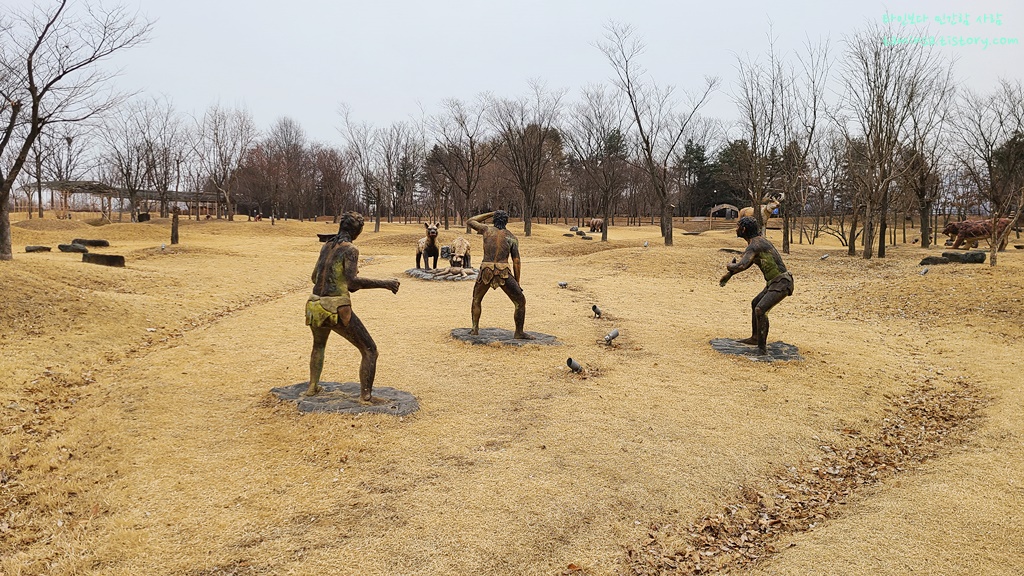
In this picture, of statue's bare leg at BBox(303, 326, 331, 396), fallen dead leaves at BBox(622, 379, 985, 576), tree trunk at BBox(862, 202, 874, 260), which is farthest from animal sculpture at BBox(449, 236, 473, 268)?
tree trunk at BBox(862, 202, 874, 260)

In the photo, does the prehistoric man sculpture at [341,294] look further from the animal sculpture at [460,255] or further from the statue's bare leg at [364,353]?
the animal sculpture at [460,255]

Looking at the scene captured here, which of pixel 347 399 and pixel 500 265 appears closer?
pixel 347 399

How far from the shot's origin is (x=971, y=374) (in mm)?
8148

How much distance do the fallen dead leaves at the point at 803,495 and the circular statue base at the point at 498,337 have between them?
184 inches

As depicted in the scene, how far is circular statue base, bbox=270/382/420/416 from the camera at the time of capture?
591 cm

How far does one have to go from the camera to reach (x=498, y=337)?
31.1 ft

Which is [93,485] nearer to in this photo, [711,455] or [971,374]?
[711,455]

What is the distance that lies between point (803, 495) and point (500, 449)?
2632 millimetres

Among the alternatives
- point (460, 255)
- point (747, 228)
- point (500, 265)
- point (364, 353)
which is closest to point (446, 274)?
point (460, 255)

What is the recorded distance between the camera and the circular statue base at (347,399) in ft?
19.4

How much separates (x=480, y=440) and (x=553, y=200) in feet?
194

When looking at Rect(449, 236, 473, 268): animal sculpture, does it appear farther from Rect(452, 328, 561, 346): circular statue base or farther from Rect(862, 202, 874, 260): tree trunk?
Rect(862, 202, 874, 260): tree trunk

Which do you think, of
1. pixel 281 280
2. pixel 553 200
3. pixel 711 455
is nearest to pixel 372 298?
pixel 281 280

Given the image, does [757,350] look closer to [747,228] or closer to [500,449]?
[747,228]
